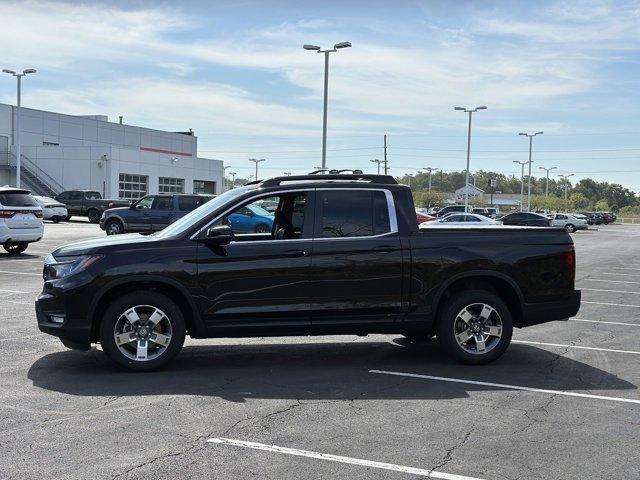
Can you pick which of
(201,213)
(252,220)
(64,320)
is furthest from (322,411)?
(252,220)

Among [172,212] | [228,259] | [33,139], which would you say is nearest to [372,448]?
[228,259]

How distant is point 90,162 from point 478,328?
54.7m

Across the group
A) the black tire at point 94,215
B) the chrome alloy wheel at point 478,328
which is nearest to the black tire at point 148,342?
the chrome alloy wheel at point 478,328

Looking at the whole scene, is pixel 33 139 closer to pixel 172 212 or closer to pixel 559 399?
pixel 172 212

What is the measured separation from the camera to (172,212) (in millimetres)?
27359

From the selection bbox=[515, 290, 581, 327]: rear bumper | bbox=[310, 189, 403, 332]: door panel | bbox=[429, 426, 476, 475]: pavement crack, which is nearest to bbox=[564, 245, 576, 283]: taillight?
bbox=[515, 290, 581, 327]: rear bumper

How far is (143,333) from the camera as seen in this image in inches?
281

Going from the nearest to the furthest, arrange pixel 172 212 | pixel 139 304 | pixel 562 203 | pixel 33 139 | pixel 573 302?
1. pixel 139 304
2. pixel 573 302
3. pixel 172 212
4. pixel 33 139
5. pixel 562 203

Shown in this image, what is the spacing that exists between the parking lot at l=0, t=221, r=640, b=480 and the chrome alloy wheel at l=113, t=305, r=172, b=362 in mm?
233

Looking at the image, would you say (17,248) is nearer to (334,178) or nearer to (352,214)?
(334,178)

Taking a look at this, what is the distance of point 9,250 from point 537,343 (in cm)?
1633

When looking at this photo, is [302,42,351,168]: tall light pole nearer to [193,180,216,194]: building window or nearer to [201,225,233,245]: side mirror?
[201,225,233,245]: side mirror

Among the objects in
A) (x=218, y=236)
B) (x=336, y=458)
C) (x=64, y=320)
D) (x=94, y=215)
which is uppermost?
(x=218, y=236)

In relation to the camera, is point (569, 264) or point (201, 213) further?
point (569, 264)
